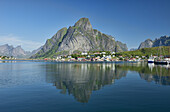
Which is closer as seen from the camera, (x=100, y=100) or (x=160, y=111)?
(x=160, y=111)

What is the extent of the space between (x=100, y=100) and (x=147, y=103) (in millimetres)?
7644

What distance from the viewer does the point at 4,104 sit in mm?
21906

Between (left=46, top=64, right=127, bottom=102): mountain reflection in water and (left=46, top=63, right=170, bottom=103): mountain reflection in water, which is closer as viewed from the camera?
(left=46, top=64, right=127, bottom=102): mountain reflection in water

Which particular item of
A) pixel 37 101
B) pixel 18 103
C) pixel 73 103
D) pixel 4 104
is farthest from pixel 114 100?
pixel 4 104

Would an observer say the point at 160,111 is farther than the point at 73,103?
No

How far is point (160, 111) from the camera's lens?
19141 mm

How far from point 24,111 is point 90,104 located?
31.9ft

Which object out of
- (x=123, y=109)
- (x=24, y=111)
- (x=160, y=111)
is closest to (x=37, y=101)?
(x=24, y=111)

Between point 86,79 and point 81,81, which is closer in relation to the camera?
point 81,81

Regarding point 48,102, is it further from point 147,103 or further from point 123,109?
point 147,103

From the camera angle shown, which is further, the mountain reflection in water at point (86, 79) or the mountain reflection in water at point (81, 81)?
the mountain reflection in water at point (86, 79)

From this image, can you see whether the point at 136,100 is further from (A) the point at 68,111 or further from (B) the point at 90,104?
(A) the point at 68,111

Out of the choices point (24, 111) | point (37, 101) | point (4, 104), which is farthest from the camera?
point (37, 101)

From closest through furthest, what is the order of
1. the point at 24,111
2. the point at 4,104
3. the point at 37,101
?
the point at 24,111, the point at 4,104, the point at 37,101
